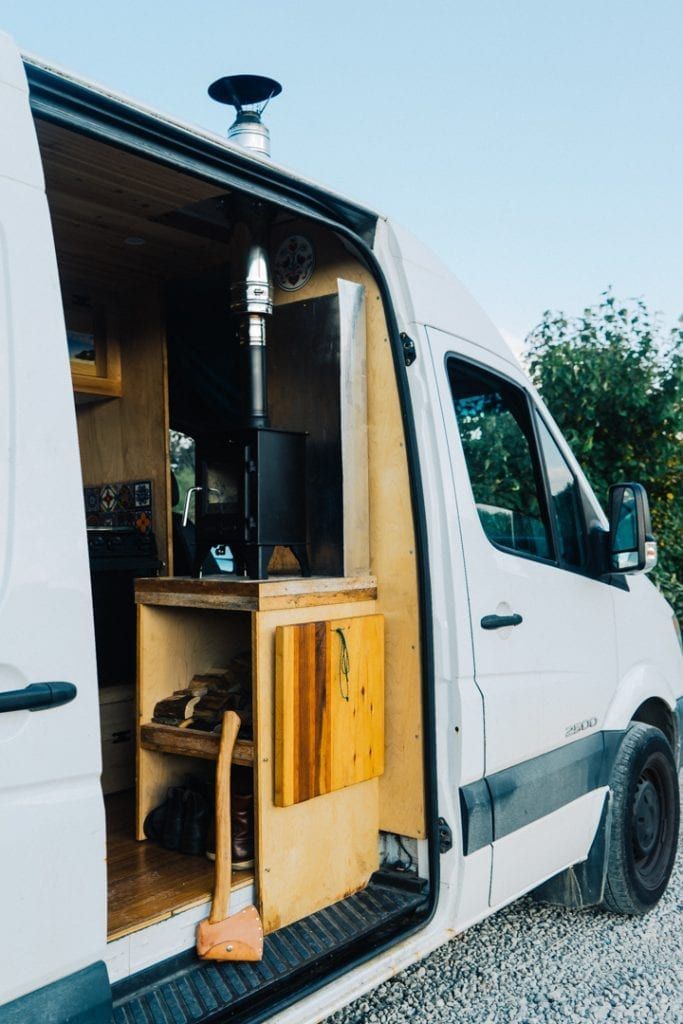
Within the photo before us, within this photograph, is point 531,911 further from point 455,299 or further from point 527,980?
point 455,299

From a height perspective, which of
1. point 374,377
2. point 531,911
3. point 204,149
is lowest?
point 531,911

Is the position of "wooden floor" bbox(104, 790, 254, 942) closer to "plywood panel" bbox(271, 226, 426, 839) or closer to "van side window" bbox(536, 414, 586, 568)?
"plywood panel" bbox(271, 226, 426, 839)

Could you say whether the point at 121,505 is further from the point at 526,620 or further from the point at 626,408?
the point at 626,408

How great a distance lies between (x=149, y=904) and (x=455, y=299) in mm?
2168

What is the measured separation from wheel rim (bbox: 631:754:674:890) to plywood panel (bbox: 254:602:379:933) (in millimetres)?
1351

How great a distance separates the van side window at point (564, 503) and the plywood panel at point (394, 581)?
0.78 metres

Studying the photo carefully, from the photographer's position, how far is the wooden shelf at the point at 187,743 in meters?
3.02

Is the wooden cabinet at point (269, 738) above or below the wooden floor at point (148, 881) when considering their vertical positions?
above

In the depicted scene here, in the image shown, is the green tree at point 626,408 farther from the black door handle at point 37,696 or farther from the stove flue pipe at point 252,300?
the black door handle at point 37,696

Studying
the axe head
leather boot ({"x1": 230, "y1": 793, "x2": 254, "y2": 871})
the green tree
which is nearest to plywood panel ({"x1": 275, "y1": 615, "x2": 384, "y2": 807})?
leather boot ({"x1": 230, "y1": 793, "x2": 254, "y2": 871})

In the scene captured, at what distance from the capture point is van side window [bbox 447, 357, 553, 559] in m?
3.36

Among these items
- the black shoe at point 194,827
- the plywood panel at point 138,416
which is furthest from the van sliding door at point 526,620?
the plywood panel at point 138,416

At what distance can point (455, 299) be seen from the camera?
3.46 metres

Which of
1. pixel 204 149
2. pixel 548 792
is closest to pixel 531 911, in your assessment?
pixel 548 792
